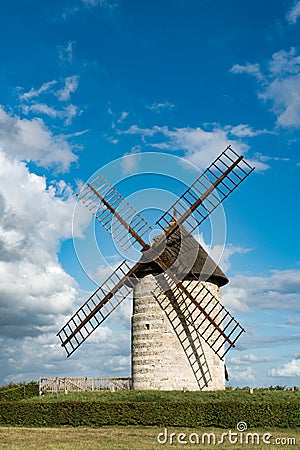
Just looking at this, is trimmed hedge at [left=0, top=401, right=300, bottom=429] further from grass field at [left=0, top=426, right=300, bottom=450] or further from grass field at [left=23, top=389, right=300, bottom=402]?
grass field at [left=23, top=389, right=300, bottom=402]

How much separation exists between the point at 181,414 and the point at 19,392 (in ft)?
52.1

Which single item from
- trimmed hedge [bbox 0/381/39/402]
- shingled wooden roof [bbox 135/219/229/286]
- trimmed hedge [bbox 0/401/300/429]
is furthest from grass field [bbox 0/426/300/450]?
trimmed hedge [bbox 0/381/39/402]

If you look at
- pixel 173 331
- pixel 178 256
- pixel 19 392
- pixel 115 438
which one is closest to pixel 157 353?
pixel 173 331

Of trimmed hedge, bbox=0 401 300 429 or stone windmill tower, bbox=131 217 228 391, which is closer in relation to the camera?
trimmed hedge, bbox=0 401 300 429

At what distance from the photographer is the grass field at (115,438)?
14688 millimetres

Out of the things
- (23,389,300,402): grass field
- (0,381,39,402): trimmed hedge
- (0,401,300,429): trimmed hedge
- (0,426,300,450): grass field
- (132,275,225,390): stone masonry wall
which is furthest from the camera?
(0,381,39,402): trimmed hedge

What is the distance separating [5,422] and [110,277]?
7.30 metres

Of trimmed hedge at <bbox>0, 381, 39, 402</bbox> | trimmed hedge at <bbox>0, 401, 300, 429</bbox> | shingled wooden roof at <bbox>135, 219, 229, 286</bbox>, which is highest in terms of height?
shingled wooden roof at <bbox>135, 219, 229, 286</bbox>

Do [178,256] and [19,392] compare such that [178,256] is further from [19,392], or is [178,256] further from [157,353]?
[19,392]

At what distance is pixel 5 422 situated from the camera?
20781 millimetres

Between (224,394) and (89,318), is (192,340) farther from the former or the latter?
(89,318)

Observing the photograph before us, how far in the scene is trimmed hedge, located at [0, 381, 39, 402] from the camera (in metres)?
30.1

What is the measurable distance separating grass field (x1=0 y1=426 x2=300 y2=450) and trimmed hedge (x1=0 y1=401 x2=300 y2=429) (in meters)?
0.41

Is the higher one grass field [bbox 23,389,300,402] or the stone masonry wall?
the stone masonry wall
